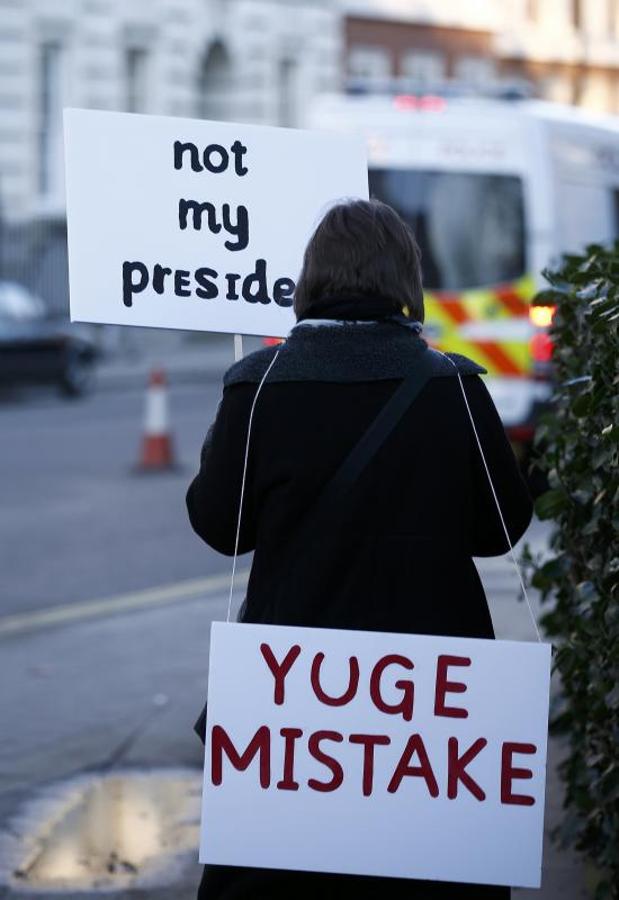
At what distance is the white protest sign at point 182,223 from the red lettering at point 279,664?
0.98 m

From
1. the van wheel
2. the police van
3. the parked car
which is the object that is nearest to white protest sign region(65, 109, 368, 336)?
the police van

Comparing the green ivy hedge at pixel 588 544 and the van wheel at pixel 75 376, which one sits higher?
the van wheel at pixel 75 376

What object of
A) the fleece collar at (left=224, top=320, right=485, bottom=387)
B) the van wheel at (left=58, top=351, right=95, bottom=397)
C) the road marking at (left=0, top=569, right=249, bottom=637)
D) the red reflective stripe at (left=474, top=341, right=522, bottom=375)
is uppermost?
the van wheel at (left=58, top=351, right=95, bottom=397)

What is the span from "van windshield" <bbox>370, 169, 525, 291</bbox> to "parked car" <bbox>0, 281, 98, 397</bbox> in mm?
7942

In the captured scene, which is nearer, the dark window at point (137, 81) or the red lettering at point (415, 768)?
the red lettering at point (415, 768)

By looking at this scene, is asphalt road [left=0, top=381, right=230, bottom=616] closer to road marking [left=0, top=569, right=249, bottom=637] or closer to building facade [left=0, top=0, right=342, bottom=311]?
road marking [left=0, top=569, right=249, bottom=637]

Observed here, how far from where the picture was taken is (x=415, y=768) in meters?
3.24

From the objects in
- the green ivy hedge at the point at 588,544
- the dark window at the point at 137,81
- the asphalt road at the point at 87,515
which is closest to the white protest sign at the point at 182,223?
the green ivy hedge at the point at 588,544

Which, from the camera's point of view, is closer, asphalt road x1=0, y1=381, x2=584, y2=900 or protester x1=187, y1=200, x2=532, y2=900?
protester x1=187, y1=200, x2=532, y2=900

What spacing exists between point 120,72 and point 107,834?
28.7 metres

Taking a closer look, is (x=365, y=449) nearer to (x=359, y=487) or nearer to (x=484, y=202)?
(x=359, y=487)

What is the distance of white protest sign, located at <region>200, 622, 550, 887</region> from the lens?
127 inches

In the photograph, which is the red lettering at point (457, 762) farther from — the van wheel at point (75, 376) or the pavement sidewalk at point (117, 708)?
the van wheel at point (75, 376)

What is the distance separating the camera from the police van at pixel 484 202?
45.7ft
